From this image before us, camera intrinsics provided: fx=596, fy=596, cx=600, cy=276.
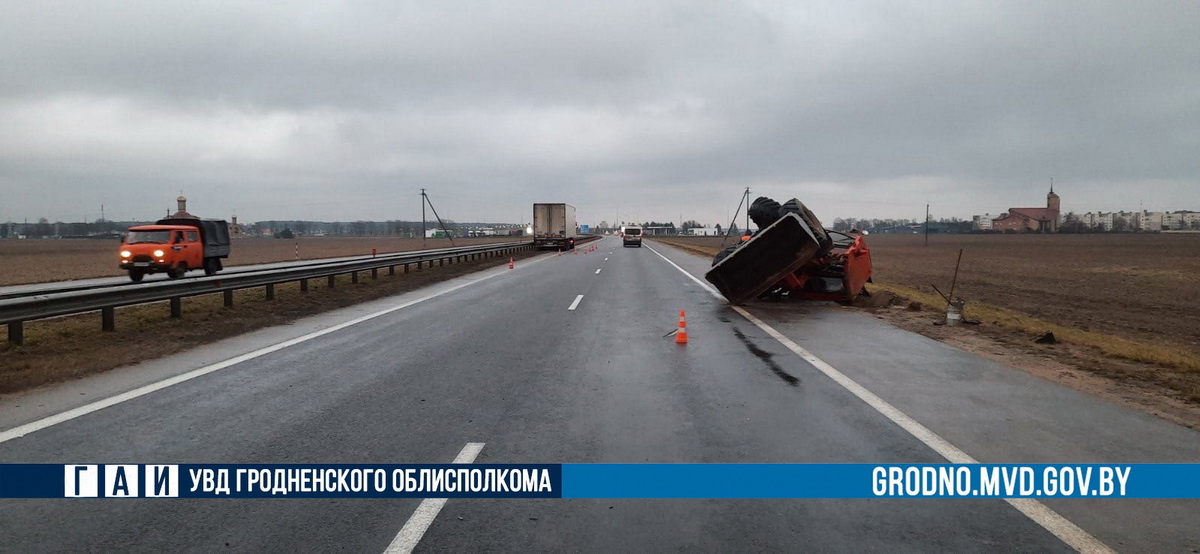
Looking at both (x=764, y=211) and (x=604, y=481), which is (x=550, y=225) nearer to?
(x=764, y=211)

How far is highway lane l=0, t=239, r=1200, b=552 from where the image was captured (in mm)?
3346

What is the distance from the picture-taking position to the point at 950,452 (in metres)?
4.53

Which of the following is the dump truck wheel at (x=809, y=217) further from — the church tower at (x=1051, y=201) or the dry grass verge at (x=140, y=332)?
the church tower at (x=1051, y=201)

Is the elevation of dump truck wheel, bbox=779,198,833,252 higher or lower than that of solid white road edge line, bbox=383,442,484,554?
higher

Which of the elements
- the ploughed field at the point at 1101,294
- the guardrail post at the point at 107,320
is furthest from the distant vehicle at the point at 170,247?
the ploughed field at the point at 1101,294

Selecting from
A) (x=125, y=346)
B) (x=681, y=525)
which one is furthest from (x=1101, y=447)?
(x=125, y=346)

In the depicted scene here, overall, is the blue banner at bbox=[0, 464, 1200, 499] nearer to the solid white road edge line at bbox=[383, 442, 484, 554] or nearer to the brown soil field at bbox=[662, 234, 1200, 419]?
the solid white road edge line at bbox=[383, 442, 484, 554]

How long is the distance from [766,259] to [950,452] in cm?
954

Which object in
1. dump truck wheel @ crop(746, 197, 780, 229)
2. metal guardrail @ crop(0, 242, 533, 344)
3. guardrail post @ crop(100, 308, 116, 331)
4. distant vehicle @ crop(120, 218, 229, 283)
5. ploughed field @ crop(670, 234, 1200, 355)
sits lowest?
ploughed field @ crop(670, 234, 1200, 355)

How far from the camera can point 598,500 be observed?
384cm

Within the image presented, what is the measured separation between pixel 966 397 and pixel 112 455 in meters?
7.57

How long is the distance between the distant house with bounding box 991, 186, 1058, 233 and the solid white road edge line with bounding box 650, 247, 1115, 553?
20044 cm

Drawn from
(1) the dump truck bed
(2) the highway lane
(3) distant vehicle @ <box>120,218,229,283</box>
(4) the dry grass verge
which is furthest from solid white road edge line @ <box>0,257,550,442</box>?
(3) distant vehicle @ <box>120,218,229,283</box>

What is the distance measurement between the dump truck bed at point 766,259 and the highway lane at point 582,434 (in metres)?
4.02
